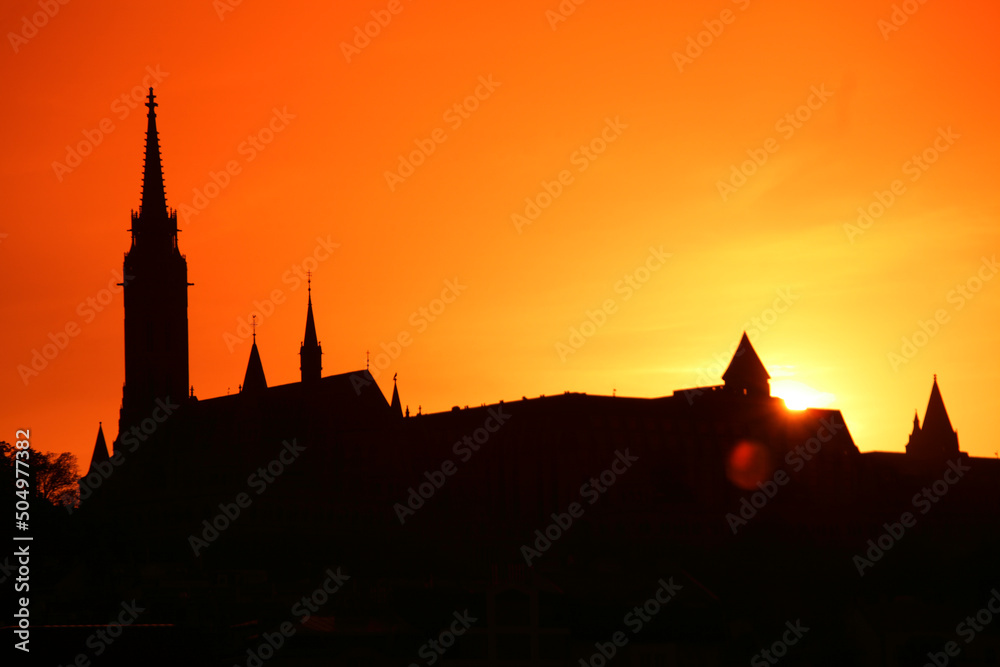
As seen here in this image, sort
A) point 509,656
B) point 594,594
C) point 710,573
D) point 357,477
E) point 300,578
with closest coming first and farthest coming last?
1. point 509,656
2. point 594,594
3. point 300,578
4. point 710,573
5. point 357,477

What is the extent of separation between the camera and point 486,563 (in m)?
160

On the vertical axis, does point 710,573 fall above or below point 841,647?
above

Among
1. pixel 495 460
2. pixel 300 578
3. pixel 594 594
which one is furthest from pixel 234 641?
pixel 495 460

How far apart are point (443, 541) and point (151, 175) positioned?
45.3 meters

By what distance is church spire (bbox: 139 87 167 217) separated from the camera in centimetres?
18450

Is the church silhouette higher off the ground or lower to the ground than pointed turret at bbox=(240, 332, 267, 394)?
lower

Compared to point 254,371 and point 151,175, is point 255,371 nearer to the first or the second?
point 254,371

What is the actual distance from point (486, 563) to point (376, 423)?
84.7 feet

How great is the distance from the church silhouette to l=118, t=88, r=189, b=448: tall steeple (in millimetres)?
203

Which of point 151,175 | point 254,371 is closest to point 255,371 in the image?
point 254,371

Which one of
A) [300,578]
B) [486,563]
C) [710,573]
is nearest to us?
[300,578]

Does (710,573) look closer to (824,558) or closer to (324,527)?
(824,558)

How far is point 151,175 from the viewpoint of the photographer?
18450 centimetres

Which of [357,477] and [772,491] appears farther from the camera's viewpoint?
[772,491]
